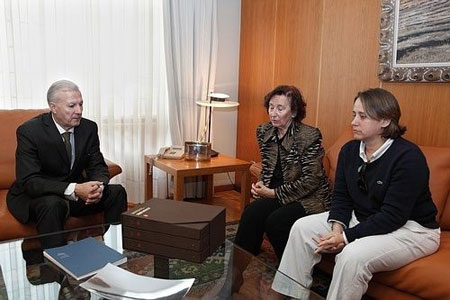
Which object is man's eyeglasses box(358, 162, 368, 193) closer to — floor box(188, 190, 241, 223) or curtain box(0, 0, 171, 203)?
floor box(188, 190, 241, 223)

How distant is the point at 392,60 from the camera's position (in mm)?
2639

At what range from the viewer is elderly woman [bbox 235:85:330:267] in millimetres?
2348

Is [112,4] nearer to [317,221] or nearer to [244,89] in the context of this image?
[244,89]

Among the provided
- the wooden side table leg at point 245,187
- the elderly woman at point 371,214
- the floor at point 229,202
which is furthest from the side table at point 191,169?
the elderly woman at point 371,214

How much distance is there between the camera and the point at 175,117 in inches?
A: 145

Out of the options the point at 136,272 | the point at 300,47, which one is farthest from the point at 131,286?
the point at 300,47

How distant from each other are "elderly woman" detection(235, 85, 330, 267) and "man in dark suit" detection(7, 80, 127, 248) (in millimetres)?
798

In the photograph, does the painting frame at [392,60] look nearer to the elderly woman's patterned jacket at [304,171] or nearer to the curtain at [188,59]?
the elderly woman's patterned jacket at [304,171]

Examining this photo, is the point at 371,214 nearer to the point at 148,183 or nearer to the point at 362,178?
the point at 362,178

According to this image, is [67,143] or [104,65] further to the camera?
[104,65]

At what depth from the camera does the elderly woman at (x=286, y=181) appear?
92.4 inches

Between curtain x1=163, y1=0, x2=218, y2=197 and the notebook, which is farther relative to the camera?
curtain x1=163, y1=0, x2=218, y2=197

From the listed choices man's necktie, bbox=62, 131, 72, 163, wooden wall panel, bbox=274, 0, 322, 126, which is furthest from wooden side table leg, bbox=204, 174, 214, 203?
man's necktie, bbox=62, 131, 72, 163

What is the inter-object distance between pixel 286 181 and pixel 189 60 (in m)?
1.65
